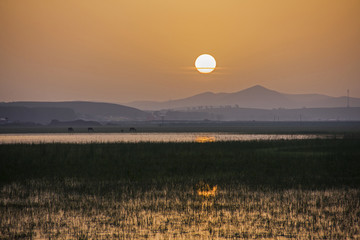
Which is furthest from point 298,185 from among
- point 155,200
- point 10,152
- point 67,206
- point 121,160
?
point 10,152

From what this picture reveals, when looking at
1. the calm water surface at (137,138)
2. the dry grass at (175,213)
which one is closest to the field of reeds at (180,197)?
the dry grass at (175,213)

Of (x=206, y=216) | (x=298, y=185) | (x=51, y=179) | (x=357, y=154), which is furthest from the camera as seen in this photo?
(x=357, y=154)

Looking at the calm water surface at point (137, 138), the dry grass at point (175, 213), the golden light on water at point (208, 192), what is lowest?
the dry grass at point (175, 213)

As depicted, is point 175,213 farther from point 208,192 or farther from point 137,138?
point 137,138

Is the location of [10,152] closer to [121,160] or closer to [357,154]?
[121,160]

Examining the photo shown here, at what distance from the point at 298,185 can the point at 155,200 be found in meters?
9.91

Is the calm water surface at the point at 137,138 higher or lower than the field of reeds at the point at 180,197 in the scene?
higher

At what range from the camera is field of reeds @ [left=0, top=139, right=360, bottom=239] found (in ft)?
57.5

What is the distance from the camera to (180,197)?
24297 mm

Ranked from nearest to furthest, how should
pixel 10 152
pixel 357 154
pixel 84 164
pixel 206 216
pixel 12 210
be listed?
1. pixel 206 216
2. pixel 12 210
3. pixel 84 164
4. pixel 357 154
5. pixel 10 152

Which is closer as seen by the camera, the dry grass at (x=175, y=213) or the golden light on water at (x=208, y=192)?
the dry grass at (x=175, y=213)

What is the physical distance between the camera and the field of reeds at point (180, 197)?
1753 cm

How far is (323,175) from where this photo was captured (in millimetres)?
32812

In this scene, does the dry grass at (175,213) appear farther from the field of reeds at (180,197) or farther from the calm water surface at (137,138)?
the calm water surface at (137,138)
